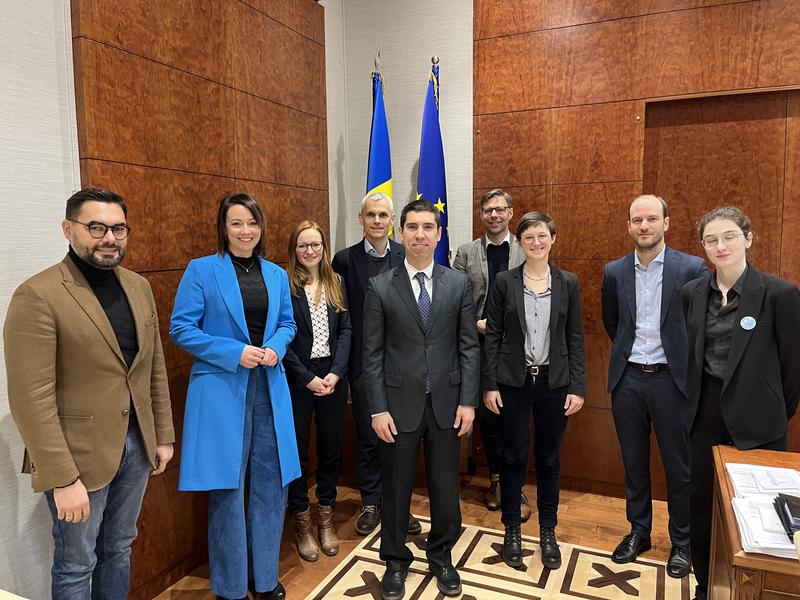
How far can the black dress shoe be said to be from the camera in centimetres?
257

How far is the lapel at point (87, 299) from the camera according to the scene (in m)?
1.84

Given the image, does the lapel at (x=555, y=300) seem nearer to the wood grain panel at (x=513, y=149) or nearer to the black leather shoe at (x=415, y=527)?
the wood grain panel at (x=513, y=149)

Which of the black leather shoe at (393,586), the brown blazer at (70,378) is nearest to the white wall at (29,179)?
the brown blazer at (70,378)

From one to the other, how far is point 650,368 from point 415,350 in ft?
3.94

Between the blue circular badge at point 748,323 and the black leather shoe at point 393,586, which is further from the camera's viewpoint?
the black leather shoe at point 393,586

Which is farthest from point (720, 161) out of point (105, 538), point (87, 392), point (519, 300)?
point (105, 538)

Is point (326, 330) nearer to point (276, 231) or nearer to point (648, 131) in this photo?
point (276, 231)

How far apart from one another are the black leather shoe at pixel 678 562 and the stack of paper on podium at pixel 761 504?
1239 millimetres

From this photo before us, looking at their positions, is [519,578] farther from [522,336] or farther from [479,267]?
[479,267]

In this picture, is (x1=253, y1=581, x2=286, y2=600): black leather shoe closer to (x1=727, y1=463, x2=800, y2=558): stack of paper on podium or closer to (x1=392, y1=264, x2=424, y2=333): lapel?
(x1=392, y1=264, x2=424, y2=333): lapel

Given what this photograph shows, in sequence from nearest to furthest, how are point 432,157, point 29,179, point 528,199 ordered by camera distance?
1. point 29,179
2. point 528,199
3. point 432,157

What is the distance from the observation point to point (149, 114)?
252 cm

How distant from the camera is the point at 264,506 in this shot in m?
2.52

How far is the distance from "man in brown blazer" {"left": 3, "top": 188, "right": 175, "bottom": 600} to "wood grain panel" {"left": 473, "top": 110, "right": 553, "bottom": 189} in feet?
8.10
